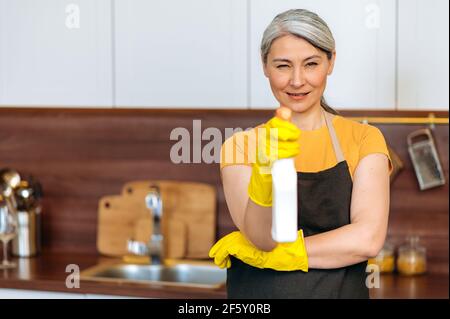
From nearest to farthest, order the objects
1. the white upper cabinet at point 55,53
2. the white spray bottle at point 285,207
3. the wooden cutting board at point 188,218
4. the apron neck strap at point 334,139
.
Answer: the white spray bottle at point 285,207, the apron neck strap at point 334,139, the white upper cabinet at point 55,53, the wooden cutting board at point 188,218

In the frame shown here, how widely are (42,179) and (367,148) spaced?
1.74m

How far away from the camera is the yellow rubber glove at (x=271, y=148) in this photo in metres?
0.71

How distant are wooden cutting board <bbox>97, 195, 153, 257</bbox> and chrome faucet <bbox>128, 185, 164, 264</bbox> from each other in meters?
0.06

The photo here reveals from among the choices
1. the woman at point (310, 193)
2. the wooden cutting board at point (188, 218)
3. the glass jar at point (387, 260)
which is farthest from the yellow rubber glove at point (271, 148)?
the wooden cutting board at point (188, 218)

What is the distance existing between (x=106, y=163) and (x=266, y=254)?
1.59 meters

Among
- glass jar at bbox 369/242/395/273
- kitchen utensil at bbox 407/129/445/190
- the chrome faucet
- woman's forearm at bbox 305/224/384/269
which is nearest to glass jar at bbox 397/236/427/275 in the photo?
glass jar at bbox 369/242/395/273

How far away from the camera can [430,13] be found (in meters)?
1.95

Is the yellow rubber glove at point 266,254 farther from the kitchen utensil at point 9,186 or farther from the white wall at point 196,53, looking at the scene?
the kitchen utensil at point 9,186

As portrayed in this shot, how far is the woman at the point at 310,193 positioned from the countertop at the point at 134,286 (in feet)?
2.84

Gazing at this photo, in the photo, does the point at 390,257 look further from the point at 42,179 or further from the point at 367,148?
the point at 367,148

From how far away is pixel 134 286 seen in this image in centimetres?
199

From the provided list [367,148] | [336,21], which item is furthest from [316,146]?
[336,21]

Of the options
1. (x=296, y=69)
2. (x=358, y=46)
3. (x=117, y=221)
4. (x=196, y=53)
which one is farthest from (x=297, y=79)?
(x=117, y=221)

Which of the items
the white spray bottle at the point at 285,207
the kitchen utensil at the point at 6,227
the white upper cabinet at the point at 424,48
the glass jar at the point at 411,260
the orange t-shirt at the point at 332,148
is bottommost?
the glass jar at the point at 411,260
